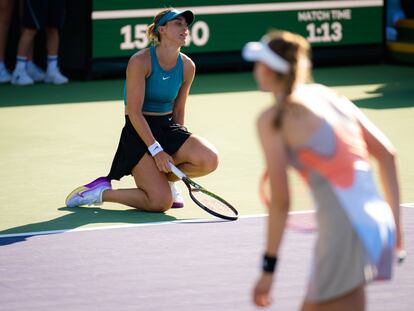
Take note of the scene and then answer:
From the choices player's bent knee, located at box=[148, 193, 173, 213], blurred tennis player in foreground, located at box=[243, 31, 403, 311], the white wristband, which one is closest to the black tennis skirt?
the white wristband

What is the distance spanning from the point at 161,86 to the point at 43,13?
5.53 m

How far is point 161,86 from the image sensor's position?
7691mm

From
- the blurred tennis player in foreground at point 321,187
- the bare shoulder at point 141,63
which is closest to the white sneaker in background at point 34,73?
the bare shoulder at point 141,63

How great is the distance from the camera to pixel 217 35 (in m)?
14.0

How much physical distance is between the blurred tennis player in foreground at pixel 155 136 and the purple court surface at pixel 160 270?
434 mm

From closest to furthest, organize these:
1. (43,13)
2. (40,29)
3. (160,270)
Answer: (160,270) < (43,13) < (40,29)

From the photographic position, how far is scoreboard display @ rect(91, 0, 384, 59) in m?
13.4

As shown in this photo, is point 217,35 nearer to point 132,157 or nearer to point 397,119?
point 397,119

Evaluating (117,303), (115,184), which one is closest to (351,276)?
(117,303)

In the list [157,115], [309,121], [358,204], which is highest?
[309,121]

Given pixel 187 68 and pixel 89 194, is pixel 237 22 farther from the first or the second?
pixel 89 194

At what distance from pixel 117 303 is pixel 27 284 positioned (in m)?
0.60

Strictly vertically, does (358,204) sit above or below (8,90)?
above

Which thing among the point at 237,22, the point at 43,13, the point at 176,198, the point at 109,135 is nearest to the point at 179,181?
the point at 176,198
